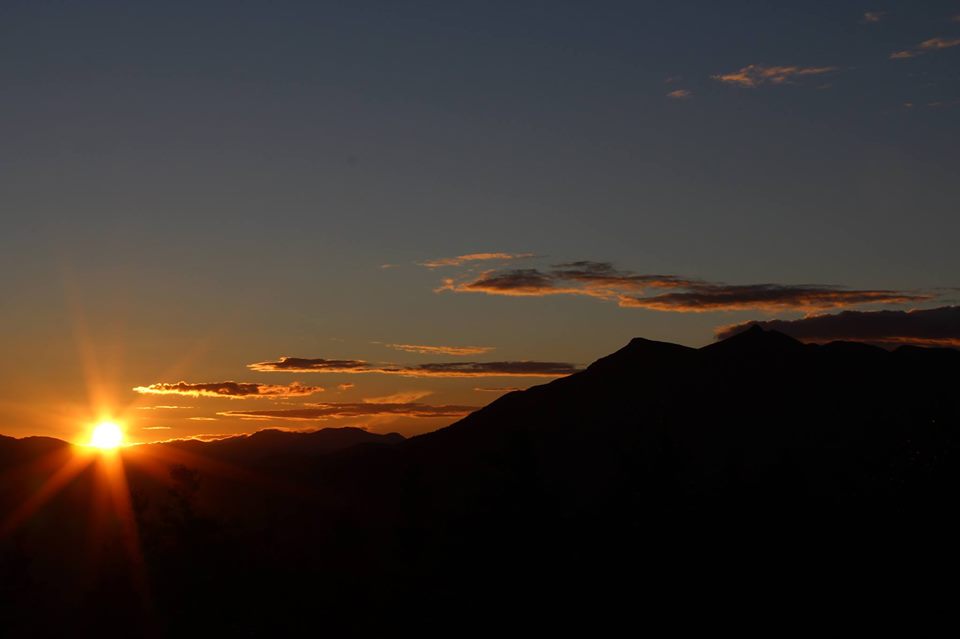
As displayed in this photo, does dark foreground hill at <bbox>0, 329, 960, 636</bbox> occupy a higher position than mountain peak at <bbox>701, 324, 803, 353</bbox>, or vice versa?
mountain peak at <bbox>701, 324, 803, 353</bbox>

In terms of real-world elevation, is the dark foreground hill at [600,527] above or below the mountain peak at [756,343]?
below

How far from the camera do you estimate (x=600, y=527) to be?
58312mm

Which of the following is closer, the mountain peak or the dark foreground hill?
the dark foreground hill

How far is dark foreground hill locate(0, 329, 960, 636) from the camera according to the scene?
48.5 metres

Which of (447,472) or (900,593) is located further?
(447,472)

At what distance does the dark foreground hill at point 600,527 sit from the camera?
159 ft

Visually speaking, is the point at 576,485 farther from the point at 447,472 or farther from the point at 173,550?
the point at 173,550

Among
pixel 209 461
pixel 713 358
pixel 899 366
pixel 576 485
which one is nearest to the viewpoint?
pixel 576 485

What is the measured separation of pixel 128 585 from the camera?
6988 centimetres

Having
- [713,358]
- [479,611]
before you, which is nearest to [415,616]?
[479,611]

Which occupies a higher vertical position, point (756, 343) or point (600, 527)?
point (756, 343)

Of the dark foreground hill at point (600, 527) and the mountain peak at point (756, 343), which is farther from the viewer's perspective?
the mountain peak at point (756, 343)

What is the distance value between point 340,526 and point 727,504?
27.8 m

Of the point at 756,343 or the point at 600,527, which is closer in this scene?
the point at 600,527
